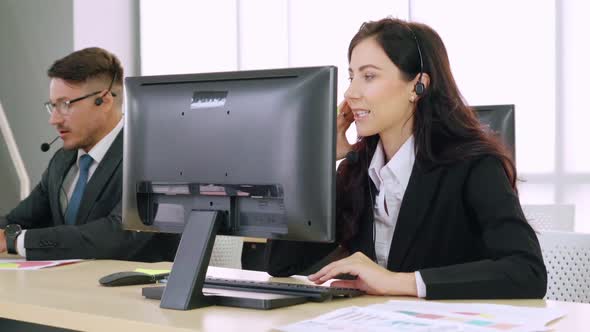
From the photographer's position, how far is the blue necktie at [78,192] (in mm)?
2781

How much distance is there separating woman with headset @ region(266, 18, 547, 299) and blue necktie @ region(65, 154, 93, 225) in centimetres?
102

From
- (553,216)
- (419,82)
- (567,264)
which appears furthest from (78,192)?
(553,216)

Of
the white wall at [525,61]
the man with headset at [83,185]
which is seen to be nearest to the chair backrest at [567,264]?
the man with headset at [83,185]

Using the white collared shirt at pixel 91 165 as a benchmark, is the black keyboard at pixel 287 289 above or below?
below

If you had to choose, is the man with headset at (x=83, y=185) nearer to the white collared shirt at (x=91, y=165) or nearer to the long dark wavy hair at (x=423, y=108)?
the white collared shirt at (x=91, y=165)

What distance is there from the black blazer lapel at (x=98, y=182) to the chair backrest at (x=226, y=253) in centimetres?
42

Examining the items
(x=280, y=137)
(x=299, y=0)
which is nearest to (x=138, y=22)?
(x=299, y=0)

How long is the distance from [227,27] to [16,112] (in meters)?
1.58

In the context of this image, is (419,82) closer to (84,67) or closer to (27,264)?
(27,264)

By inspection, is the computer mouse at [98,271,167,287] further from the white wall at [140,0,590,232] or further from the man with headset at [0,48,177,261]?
the white wall at [140,0,590,232]

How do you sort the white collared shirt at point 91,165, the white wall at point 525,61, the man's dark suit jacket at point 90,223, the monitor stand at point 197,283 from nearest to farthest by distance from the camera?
the monitor stand at point 197,283 < the man's dark suit jacket at point 90,223 < the white collared shirt at point 91,165 < the white wall at point 525,61

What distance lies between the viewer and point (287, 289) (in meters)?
1.69

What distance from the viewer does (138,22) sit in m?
5.84

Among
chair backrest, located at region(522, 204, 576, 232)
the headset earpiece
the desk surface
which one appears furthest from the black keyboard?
chair backrest, located at region(522, 204, 576, 232)
